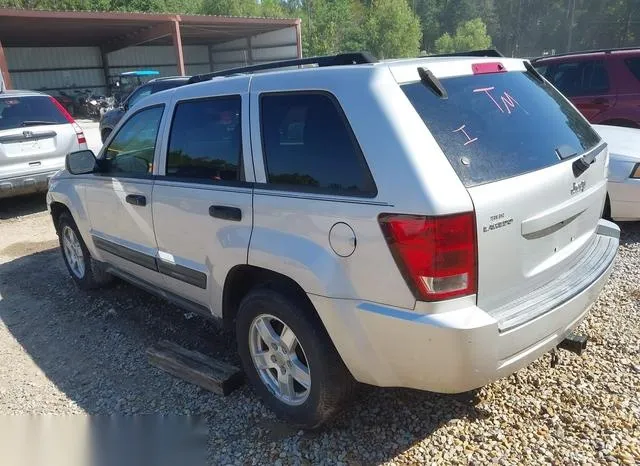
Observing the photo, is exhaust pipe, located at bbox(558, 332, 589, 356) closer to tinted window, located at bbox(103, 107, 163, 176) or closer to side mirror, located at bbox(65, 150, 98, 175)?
tinted window, located at bbox(103, 107, 163, 176)

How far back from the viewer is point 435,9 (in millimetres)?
78375

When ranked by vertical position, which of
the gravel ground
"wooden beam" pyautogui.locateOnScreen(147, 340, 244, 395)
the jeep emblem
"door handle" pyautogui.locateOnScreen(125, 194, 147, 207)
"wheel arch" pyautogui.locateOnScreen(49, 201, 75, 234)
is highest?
the jeep emblem

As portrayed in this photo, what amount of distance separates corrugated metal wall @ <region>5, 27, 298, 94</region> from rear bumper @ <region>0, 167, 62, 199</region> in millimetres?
24674

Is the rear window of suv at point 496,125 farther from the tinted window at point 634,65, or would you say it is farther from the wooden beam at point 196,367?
the tinted window at point 634,65

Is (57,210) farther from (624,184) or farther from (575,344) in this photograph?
(624,184)

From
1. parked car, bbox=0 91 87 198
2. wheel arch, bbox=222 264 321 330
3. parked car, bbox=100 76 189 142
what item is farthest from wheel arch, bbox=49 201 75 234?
parked car, bbox=100 76 189 142

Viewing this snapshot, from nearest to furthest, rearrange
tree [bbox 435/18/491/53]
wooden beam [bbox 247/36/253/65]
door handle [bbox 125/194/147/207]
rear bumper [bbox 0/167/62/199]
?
door handle [bbox 125/194/147/207], rear bumper [bbox 0/167/62/199], wooden beam [bbox 247/36/253/65], tree [bbox 435/18/491/53]

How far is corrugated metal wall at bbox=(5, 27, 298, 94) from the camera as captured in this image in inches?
1239

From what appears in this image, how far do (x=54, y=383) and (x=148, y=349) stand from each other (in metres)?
0.63

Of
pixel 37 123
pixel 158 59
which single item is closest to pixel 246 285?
pixel 37 123

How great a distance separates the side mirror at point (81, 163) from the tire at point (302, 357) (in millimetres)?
2068

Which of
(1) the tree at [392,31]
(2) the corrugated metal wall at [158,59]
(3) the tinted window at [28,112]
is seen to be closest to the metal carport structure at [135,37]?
(2) the corrugated metal wall at [158,59]

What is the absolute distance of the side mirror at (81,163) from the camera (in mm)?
4129

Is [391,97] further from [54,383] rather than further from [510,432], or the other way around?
[54,383]
